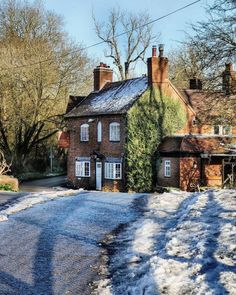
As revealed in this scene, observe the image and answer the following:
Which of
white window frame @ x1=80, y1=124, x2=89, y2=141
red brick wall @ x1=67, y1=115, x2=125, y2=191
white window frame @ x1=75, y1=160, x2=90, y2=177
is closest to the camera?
red brick wall @ x1=67, y1=115, x2=125, y2=191

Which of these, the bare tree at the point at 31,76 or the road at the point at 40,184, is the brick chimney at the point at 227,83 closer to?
the road at the point at 40,184

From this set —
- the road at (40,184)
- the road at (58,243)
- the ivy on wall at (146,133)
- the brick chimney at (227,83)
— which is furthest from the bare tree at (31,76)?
the road at (58,243)

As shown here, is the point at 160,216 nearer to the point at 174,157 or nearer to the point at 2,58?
the point at 174,157

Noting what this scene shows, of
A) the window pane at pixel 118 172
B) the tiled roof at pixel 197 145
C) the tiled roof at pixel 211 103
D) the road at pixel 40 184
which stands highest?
the tiled roof at pixel 211 103

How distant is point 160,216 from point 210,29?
14.2m

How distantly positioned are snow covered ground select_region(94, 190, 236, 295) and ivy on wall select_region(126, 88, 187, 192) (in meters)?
21.4

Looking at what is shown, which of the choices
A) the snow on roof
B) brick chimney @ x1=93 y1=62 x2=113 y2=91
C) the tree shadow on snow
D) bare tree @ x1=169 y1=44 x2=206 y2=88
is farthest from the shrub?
bare tree @ x1=169 y1=44 x2=206 y2=88

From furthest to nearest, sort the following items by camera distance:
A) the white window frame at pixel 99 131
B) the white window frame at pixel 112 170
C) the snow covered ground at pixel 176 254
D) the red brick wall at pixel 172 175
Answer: the white window frame at pixel 99 131
the white window frame at pixel 112 170
the red brick wall at pixel 172 175
the snow covered ground at pixel 176 254

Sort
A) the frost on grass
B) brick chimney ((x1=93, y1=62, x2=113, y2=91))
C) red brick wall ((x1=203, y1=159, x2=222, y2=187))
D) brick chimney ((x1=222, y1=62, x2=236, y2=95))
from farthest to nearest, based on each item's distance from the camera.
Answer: brick chimney ((x1=93, y1=62, x2=113, y2=91)) → red brick wall ((x1=203, y1=159, x2=222, y2=187)) → brick chimney ((x1=222, y1=62, x2=236, y2=95)) → the frost on grass

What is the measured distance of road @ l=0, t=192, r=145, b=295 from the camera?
8367 millimetres

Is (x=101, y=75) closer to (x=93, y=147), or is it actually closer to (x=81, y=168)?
(x=93, y=147)

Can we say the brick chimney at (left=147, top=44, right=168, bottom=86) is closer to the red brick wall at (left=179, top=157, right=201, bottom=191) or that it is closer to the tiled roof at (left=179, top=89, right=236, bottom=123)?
the tiled roof at (left=179, top=89, right=236, bottom=123)

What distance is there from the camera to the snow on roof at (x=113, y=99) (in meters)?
35.7

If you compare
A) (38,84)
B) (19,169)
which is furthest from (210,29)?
(19,169)
